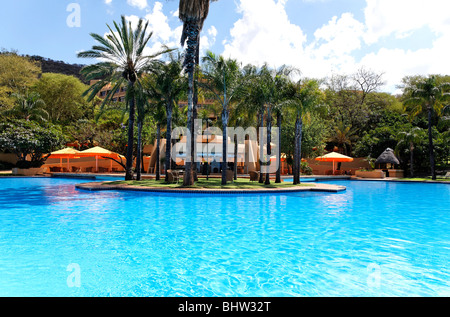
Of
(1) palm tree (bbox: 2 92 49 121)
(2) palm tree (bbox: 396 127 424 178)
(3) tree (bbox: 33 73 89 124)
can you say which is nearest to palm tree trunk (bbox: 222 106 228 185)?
(2) palm tree (bbox: 396 127 424 178)

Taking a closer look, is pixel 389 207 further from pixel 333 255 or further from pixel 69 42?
pixel 69 42

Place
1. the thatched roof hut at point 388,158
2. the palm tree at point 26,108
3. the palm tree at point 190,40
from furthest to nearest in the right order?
the palm tree at point 26,108 < the thatched roof hut at point 388,158 < the palm tree at point 190,40

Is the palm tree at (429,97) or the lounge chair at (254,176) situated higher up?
the palm tree at (429,97)

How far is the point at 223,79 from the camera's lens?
1922cm

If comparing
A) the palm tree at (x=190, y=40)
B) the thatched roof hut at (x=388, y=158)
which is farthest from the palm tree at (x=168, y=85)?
the thatched roof hut at (x=388, y=158)

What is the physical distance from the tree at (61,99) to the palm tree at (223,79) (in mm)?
37112

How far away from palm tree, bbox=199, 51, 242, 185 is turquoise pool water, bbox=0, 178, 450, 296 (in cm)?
816

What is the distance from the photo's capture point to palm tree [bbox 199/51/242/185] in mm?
19250

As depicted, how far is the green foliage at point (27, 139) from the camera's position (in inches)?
1093

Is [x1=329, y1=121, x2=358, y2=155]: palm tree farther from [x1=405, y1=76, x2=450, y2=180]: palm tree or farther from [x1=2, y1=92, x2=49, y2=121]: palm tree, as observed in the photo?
[x1=2, y1=92, x2=49, y2=121]: palm tree

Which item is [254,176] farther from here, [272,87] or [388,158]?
[388,158]

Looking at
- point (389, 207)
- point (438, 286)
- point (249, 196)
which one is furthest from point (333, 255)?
point (249, 196)

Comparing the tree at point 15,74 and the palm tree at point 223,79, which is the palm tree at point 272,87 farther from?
the tree at point 15,74

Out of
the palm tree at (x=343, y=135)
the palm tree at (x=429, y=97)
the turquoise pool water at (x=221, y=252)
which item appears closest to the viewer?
the turquoise pool water at (x=221, y=252)
